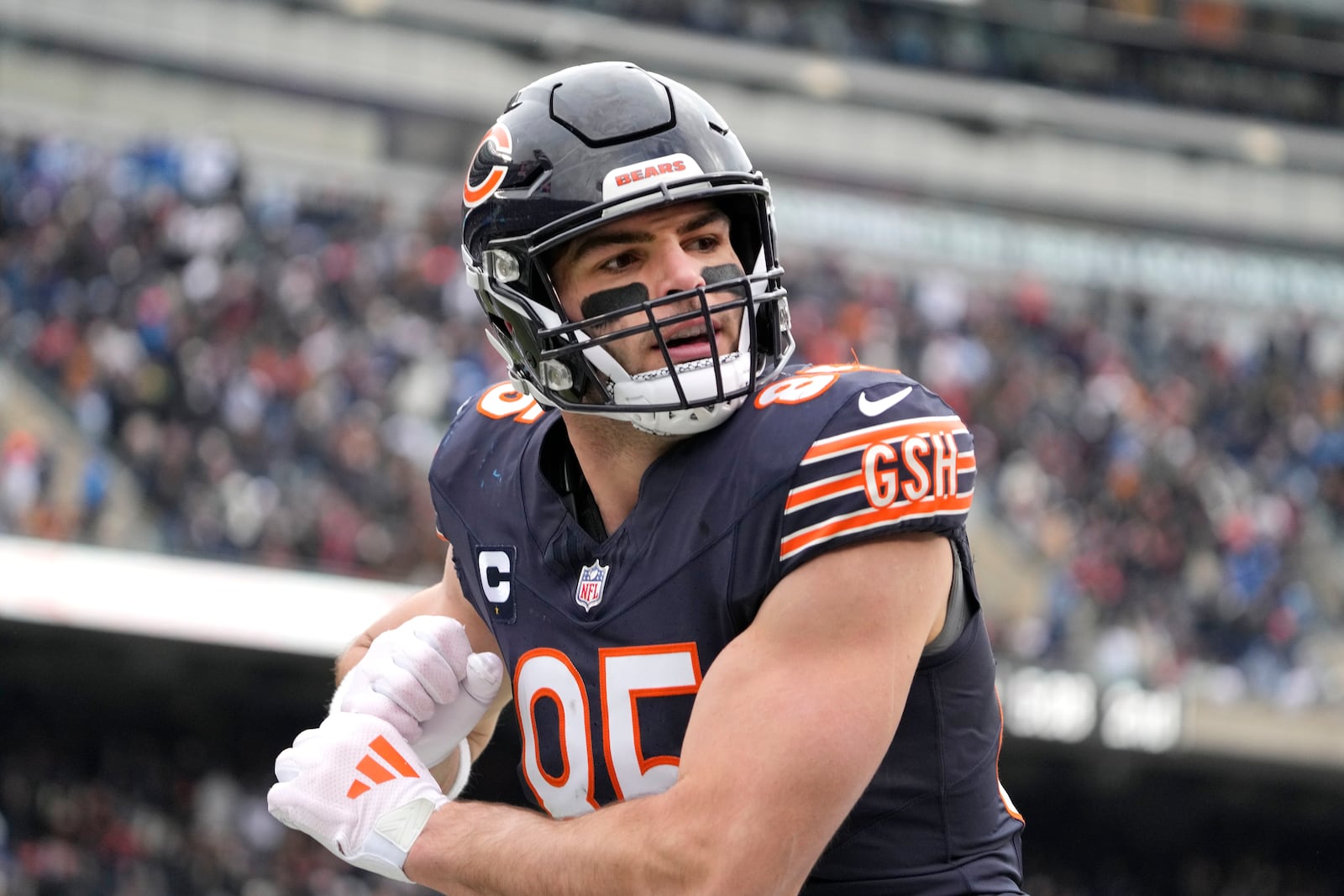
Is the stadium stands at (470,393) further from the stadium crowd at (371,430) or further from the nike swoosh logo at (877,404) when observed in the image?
the nike swoosh logo at (877,404)

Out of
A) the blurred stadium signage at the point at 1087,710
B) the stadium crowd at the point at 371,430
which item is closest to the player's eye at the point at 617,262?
the stadium crowd at the point at 371,430

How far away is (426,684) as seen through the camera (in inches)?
108

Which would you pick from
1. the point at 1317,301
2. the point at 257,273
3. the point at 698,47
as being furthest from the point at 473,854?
the point at 1317,301

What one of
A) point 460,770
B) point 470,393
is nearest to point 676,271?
point 460,770

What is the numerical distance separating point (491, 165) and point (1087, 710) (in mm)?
11181

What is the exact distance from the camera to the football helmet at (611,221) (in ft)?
8.30

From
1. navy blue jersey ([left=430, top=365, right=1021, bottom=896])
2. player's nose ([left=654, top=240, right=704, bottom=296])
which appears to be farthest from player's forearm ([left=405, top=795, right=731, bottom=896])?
player's nose ([left=654, top=240, right=704, bottom=296])

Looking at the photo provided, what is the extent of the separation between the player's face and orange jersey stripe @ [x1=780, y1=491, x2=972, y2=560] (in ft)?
1.18

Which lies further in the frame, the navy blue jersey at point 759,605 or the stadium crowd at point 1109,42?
the stadium crowd at point 1109,42

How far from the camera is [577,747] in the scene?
2.55 metres

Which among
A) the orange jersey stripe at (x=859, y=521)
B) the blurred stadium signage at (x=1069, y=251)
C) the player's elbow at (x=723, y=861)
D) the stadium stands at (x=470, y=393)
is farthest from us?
the blurred stadium signage at (x=1069, y=251)

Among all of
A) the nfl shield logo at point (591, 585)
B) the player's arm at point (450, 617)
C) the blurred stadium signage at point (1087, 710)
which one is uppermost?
the nfl shield logo at point (591, 585)

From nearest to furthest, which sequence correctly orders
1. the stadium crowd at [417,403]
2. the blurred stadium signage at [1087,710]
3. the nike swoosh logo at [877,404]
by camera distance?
the nike swoosh logo at [877,404] < the stadium crowd at [417,403] < the blurred stadium signage at [1087,710]

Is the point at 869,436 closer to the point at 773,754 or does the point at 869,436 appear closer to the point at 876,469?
the point at 876,469
